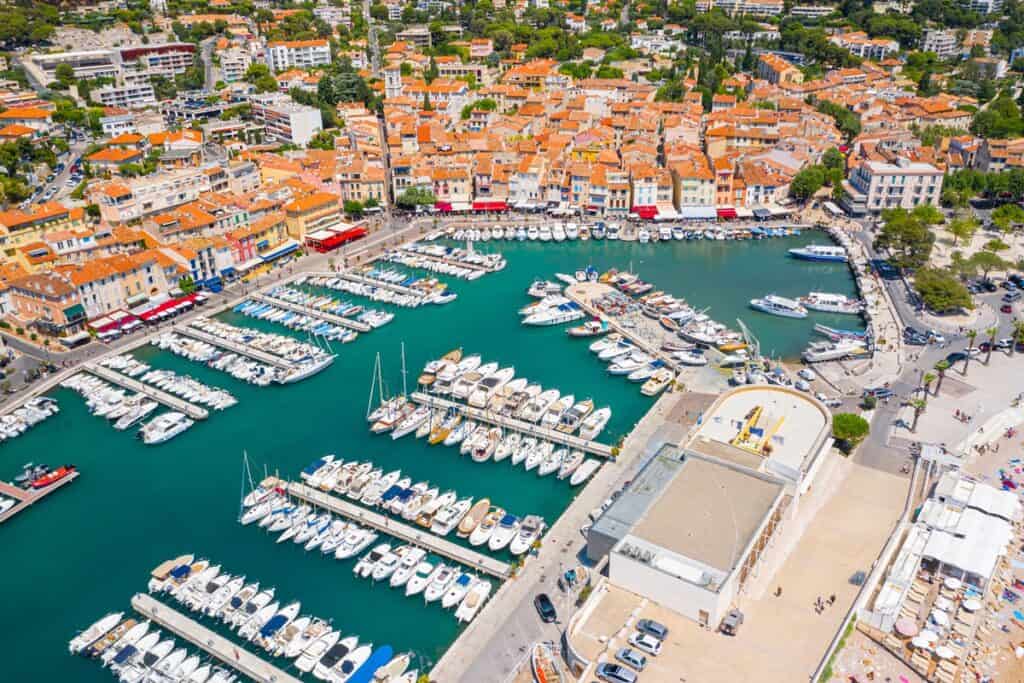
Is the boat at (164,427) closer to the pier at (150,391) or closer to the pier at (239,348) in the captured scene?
the pier at (150,391)

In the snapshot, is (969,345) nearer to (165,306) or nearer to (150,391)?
(150,391)

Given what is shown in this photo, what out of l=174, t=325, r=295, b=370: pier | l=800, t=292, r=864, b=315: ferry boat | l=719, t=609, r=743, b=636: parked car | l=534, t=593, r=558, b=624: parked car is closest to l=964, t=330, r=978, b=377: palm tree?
l=800, t=292, r=864, b=315: ferry boat

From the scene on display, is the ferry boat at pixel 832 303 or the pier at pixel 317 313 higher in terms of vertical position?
the ferry boat at pixel 832 303

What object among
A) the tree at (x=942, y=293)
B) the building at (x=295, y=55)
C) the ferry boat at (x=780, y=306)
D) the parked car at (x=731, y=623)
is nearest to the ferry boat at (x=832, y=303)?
the ferry boat at (x=780, y=306)

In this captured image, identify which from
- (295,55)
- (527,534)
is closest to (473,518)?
(527,534)

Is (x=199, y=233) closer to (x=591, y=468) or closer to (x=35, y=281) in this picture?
(x=35, y=281)

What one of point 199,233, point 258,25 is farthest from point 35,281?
point 258,25
